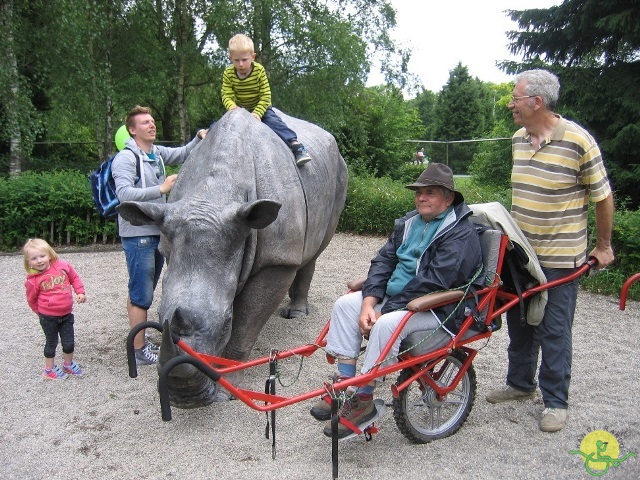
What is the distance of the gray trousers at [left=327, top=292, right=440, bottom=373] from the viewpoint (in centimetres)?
328

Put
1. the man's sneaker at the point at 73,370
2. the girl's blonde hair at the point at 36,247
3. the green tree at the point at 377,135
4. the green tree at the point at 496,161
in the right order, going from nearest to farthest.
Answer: the girl's blonde hair at the point at 36,247 < the man's sneaker at the point at 73,370 < the green tree at the point at 496,161 < the green tree at the point at 377,135

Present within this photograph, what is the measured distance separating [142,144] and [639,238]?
624 cm

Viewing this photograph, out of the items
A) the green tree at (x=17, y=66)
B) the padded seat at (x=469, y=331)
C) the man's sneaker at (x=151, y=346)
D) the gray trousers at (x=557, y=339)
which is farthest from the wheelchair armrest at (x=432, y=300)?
the green tree at (x=17, y=66)

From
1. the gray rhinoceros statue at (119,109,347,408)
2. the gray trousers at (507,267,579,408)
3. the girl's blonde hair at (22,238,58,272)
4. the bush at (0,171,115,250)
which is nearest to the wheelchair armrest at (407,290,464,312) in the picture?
the gray trousers at (507,267,579,408)

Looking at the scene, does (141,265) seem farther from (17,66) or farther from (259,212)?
(17,66)

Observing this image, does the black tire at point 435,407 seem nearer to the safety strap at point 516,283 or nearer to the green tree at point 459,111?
the safety strap at point 516,283

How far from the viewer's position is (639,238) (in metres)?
7.61

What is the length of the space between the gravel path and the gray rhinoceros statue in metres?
0.39

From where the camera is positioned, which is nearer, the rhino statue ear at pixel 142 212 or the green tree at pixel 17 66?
the rhino statue ear at pixel 142 212

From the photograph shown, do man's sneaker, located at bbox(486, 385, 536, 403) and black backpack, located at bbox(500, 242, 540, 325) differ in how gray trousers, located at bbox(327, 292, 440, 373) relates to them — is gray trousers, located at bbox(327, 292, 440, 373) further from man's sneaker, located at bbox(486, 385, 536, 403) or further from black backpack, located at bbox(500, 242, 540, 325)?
man's sneaker, located at bbox(486, 385, 536, 403)

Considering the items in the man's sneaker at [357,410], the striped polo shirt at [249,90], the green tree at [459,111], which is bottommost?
the man's sneaker at [357,410]

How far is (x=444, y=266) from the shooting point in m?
3.45

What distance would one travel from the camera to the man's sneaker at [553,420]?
3865 millimetres

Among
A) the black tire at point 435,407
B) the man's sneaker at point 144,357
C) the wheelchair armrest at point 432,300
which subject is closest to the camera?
the wheelchair armrest at point 432,300
